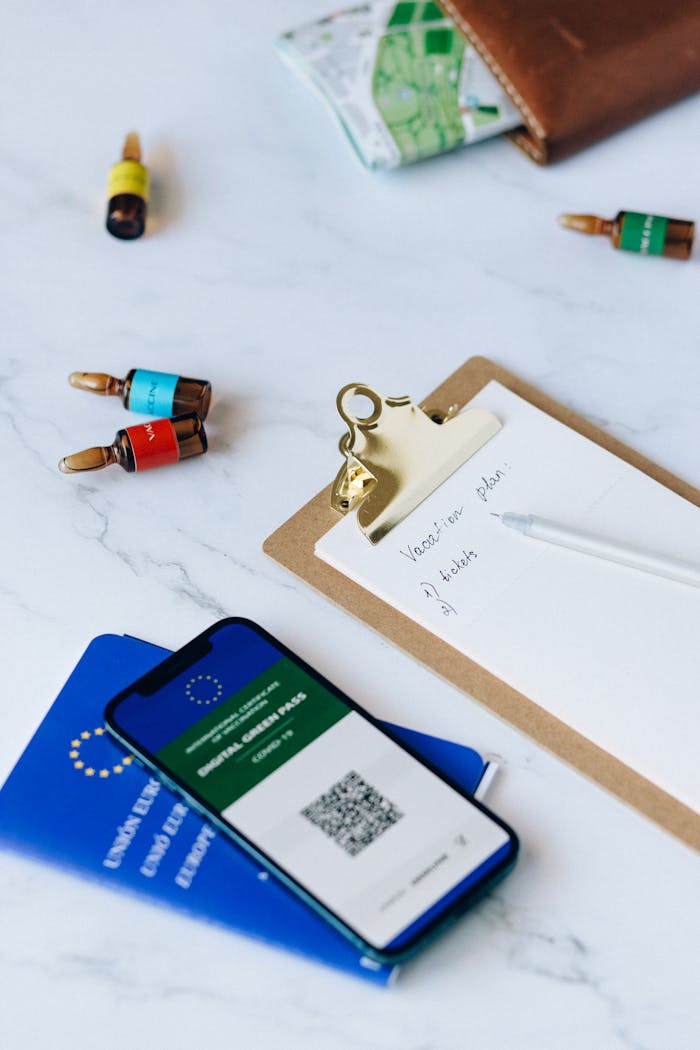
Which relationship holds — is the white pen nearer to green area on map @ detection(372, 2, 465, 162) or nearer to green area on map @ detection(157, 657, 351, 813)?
green area on map @ detection(157, 657, 351, 813)

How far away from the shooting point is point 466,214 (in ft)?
3.25

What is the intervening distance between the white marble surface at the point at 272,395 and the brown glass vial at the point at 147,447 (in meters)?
0.02

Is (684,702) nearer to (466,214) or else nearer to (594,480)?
(594,480)

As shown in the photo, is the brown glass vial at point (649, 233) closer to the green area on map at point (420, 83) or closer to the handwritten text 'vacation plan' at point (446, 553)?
the green area on map at point (420, 83)

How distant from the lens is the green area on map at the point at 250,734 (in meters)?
0.65

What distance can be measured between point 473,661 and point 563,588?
8 centimetres

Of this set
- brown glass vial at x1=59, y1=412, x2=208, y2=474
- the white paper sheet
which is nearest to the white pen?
the white paper sheet

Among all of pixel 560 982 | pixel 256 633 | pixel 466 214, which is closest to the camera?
pixel 560 982

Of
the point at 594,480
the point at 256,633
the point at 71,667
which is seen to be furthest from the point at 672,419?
the point at 71,667

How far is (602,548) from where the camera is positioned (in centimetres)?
74

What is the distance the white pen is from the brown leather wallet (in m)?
0.40

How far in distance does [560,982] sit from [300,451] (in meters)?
0.40

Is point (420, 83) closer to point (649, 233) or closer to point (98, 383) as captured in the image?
point (649, 233)

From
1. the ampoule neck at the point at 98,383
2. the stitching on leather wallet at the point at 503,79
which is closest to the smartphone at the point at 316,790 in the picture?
the ampoule neck at the point at 98,383
